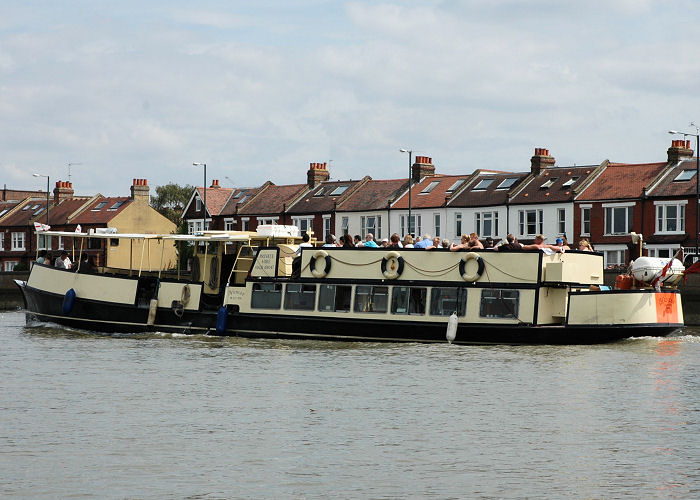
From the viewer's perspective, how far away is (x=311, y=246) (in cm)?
3475

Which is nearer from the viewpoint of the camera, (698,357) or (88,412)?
(88,412)

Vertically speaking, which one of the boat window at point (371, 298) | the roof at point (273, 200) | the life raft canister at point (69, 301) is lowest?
the life raft canister at point (69, 301)

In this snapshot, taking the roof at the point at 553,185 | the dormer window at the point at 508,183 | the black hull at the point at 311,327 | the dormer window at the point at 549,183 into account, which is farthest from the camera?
the dormer window at the point at 508,183

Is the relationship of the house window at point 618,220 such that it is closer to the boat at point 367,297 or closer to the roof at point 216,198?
the roof at point 216,198

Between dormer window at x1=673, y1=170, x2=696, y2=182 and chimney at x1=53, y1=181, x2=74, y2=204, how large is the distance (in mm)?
61552

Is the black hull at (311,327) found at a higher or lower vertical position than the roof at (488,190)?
lower

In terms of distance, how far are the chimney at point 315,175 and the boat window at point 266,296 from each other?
2323 inches

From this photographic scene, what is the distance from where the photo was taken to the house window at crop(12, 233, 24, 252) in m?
106

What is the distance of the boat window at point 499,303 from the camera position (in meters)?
32.2

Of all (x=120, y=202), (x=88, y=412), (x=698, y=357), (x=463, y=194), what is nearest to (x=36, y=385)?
(x=88, y=412)

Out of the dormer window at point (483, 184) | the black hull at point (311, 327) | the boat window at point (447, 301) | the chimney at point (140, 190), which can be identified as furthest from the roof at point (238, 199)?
the boat window at point (447, 301)

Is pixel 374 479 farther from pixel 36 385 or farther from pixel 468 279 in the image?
pixel 468 279

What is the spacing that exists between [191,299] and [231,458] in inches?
791

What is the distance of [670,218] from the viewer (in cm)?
6919
